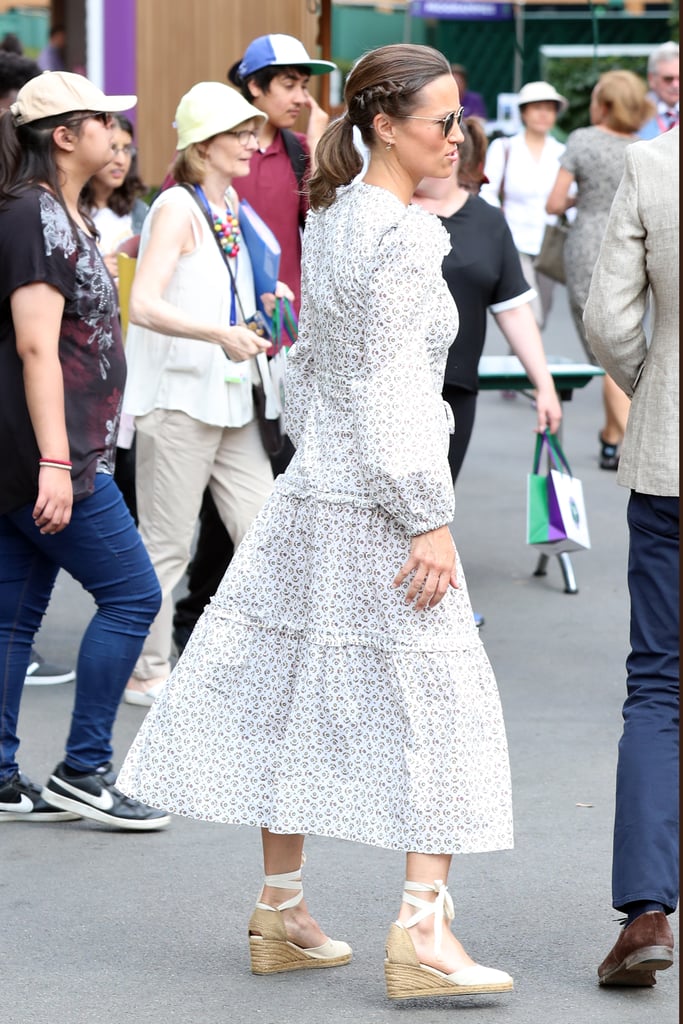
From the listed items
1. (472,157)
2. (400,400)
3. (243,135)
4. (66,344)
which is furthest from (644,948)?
(472,157)

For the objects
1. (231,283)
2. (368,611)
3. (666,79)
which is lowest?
(368,611)

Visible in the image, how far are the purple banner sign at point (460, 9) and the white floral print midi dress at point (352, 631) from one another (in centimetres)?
1897

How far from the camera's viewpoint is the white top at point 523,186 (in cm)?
1166

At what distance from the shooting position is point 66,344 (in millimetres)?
4652

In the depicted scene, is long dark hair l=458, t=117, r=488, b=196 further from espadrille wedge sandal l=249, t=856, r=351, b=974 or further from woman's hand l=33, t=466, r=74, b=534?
espadrille wedge sandal l=249, t=856, r=351, b=974

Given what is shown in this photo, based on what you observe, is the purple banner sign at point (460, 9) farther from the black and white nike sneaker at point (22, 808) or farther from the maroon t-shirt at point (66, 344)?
the black and white nike sneaker at point (22, 808)

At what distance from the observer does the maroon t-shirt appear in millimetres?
4496

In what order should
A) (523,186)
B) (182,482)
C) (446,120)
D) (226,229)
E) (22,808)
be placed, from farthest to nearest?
(523,186)
(182,482)
(226,229)
(22,808)
(446,120)

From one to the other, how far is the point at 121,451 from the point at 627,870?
12.1ft

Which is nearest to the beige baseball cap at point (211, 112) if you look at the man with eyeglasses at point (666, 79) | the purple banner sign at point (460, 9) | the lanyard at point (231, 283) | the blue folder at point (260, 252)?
the lanyard at point (231, 283)

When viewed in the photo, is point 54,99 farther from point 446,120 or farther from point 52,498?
point 446,120

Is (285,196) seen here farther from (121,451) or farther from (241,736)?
(241,736)

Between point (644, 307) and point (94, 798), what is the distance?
2.13m

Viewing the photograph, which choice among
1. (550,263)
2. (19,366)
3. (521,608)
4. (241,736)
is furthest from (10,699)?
(550,263)
